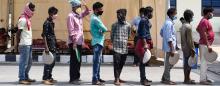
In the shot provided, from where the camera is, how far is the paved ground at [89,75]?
37.3 ft

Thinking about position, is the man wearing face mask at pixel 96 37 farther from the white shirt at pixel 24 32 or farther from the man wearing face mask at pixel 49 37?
the white shirt at pixel 24 32

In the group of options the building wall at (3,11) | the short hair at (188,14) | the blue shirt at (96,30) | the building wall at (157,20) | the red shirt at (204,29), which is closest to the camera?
the blue shirt at (96,30)

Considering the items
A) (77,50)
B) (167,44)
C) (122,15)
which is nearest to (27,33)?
(77,50)

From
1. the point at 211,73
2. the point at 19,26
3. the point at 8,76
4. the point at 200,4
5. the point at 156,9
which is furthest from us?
the point at 200,4

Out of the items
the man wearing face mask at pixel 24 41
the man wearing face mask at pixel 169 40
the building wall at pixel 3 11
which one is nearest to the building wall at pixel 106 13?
the building wall at pixel 3 11

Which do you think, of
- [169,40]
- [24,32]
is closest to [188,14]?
[169,40]

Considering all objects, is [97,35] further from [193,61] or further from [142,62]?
[193,61]

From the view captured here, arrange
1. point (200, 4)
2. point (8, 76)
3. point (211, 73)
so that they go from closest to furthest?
point (8, 76), point (211, 73), point (200, 4)

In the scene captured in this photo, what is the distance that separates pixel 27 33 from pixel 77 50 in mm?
1088

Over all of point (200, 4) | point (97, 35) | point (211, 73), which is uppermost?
point (200, 4)

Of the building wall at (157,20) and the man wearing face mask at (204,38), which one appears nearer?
the man wearing face mask at (204,38)

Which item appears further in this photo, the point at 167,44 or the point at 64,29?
the point at 64,29

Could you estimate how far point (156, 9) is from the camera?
15.1 meters

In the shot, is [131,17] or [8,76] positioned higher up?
[131,17]
